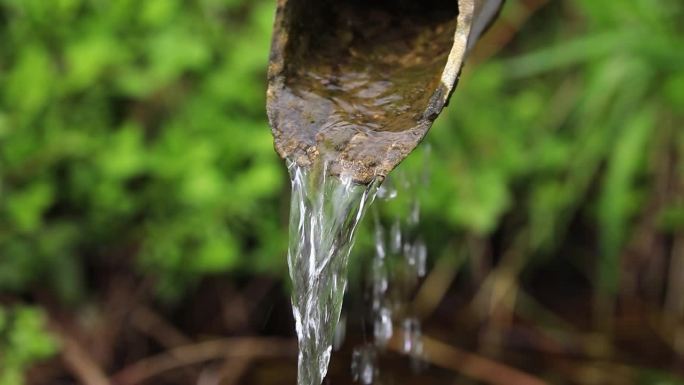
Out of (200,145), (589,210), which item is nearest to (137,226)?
(200,145)

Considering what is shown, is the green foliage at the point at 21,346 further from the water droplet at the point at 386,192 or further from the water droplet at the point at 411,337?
the water droplet at the point at 411,337

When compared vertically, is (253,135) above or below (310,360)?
above

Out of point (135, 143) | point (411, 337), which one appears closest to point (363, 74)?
point (135, 143)

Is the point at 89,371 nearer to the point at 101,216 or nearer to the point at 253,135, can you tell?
the point at 101,216

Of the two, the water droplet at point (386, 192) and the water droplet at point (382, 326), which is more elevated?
the water droplet at point (386, 192)

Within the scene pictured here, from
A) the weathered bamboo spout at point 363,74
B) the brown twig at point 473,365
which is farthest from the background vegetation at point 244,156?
the weathered bamboo spout at point 363,74

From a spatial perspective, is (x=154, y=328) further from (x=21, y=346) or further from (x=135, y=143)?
(x=21, y=346)
